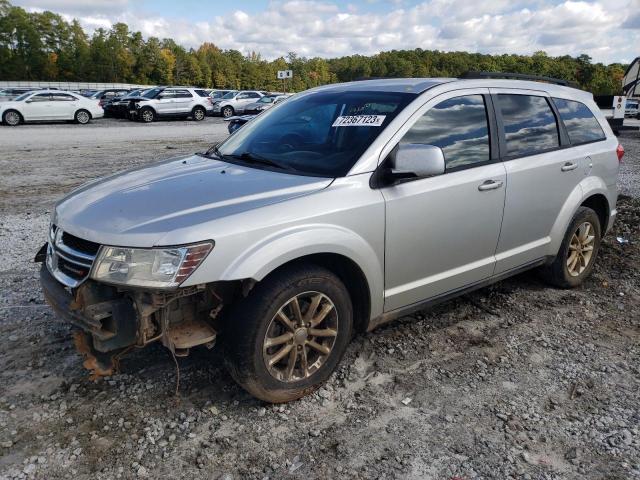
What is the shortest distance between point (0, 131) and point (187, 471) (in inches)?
863

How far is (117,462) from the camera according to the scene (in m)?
2.62

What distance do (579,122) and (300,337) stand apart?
131 inches

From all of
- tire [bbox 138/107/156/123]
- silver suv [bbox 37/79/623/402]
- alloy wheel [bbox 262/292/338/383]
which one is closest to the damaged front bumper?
silver suv [bbox 37/79/623/402]

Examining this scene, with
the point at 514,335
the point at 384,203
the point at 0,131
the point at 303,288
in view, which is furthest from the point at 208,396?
the point at 0,131

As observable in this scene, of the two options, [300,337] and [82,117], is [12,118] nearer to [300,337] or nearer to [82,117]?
[82,117]

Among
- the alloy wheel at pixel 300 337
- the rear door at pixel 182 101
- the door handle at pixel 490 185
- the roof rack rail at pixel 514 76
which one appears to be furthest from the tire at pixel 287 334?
the rear door at pixel 182 101

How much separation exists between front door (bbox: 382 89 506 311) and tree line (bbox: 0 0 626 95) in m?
81.5

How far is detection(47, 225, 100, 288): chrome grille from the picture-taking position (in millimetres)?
2740

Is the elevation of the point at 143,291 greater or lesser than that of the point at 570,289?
greater

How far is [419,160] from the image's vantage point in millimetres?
3074

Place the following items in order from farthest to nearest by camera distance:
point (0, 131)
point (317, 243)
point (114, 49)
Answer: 1. point (114, 49)
2. point (0, 131)
3. point (317, 243)

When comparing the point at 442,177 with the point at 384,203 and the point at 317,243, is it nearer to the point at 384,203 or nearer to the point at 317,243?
the point at 384,203

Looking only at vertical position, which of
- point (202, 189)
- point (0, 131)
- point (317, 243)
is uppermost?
point (202, 189)

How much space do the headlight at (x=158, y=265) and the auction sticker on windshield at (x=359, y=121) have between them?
4.58 feet
